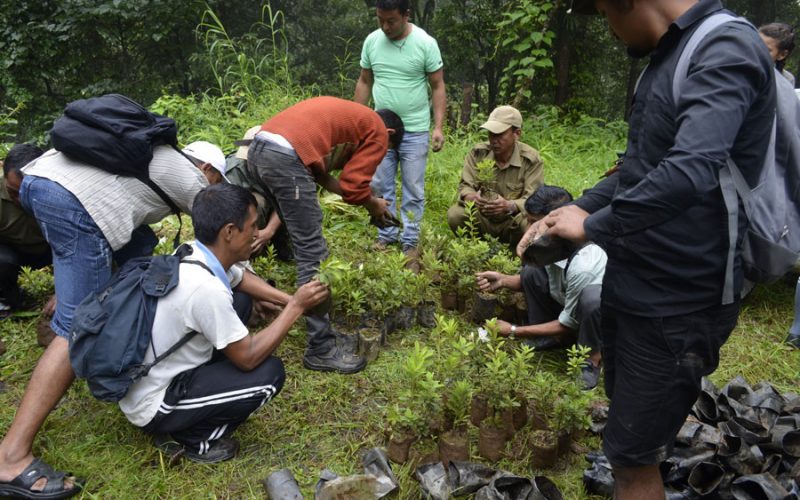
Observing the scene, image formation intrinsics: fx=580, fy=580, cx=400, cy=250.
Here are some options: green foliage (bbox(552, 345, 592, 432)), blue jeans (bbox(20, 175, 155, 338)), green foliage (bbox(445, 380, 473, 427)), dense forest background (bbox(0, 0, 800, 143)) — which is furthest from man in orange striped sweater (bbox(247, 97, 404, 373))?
dense forest background (bbox(0, 0, 800, 143))

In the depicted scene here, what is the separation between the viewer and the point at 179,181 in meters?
3.03

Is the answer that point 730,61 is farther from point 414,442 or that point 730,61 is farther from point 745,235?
point 414,442

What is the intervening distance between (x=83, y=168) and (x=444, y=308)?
8.88ft

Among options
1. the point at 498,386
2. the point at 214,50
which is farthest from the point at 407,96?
the point at 214,50

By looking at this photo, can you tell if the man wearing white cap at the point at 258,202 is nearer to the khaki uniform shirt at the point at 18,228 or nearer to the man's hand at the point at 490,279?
the khaki uniform shirt at the point at 18,228

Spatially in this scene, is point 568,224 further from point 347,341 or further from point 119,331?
point 347,341

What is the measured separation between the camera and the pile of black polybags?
2598 mm

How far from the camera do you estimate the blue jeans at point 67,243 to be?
2.81 m

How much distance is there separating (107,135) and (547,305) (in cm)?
288

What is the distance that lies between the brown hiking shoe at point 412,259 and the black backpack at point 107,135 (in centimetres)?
250

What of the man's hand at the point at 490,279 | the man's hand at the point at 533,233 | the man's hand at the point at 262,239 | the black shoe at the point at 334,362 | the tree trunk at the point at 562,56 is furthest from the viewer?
the tree trunk at the point at 562,56

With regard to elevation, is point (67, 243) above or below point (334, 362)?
above

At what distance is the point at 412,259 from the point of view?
5.05m

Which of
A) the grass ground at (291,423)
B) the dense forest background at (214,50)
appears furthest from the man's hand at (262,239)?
the dense forest background at (214,50)
